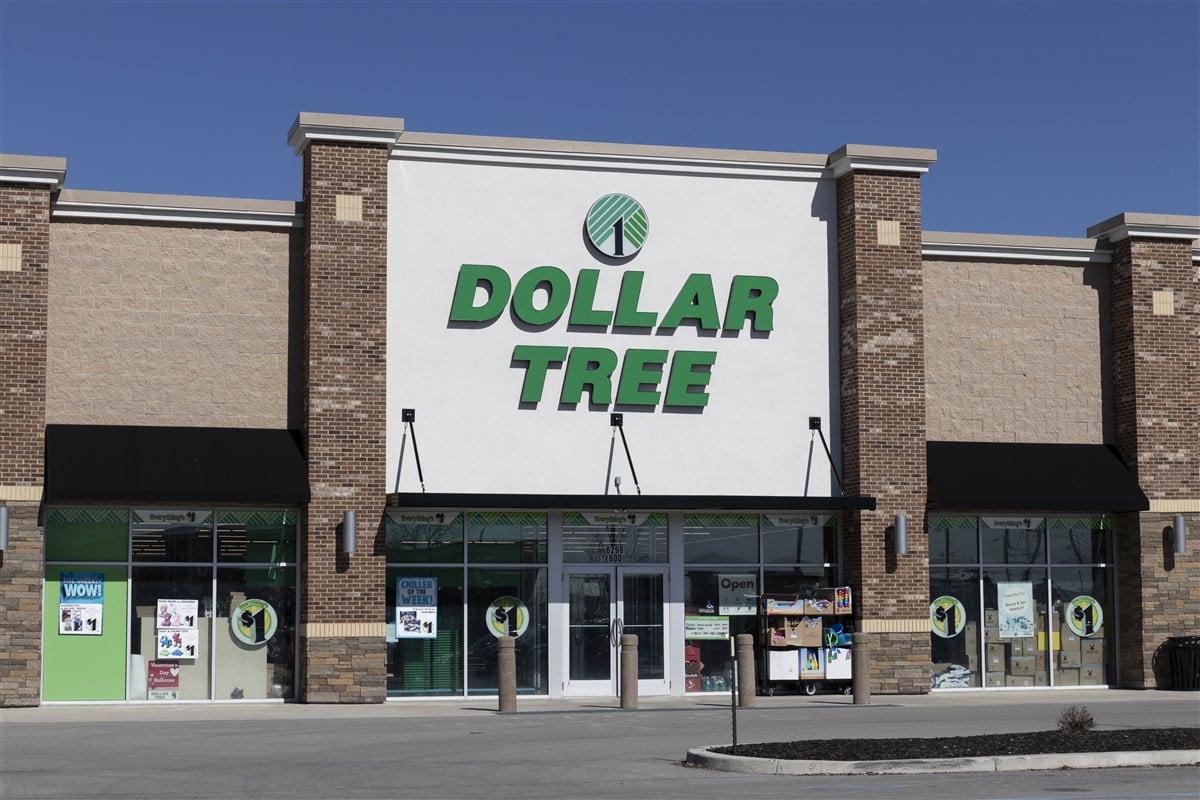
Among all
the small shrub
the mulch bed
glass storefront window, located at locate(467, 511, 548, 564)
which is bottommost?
the mulch bed

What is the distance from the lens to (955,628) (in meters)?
30.1

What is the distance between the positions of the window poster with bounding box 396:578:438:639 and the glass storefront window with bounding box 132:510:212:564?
3277 mm

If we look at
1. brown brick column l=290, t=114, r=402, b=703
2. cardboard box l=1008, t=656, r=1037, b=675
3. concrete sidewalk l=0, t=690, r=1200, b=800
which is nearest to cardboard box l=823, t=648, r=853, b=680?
concrete sidewalk l=0, t=690, r=1200, b=800

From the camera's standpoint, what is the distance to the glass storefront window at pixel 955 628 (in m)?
30.0

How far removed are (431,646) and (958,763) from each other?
1315cm

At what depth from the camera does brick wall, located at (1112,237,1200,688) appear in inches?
1196

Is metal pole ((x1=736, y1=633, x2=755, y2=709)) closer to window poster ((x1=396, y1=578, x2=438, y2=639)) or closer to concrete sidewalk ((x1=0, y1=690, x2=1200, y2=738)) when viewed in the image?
concrete sidewalk ((x1=0, y1=690, x2=1200, y2=738))

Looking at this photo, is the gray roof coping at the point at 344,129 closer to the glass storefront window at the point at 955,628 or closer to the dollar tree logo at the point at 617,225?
the dollar tree logo at the point at 617,225

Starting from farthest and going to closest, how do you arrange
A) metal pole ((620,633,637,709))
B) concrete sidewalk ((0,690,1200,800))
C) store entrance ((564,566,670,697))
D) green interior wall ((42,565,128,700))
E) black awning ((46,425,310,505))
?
store entrance ((564,566,670,697)) < green interior wall ((42,565,128,700)) < black awning ((46,425,310,505)) < metal pole ((620,633,637,709)) < concrete sidewalk ((0,690,1200,800))

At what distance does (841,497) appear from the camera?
1129 inches

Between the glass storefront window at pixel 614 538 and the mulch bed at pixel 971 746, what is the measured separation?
10446 millimetres

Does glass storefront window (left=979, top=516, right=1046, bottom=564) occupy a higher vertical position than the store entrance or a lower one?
higher

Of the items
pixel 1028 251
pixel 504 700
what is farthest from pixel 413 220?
pixel 1028 251

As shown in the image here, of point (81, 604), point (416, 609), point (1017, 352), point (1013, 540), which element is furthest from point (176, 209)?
point (1013, 540)
